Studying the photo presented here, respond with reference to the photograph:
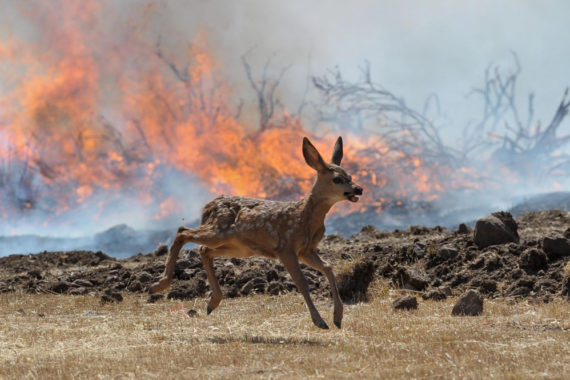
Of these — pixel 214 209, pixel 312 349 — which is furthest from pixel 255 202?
pixel 312 349

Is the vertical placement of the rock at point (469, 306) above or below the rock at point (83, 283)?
below

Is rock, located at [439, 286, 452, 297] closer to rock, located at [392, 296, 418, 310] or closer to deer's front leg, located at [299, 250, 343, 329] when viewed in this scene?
rock, located at [392, 296, 418, 310]

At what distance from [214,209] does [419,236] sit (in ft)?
41.9

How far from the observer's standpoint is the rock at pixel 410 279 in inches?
634

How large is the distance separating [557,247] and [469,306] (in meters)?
4.62

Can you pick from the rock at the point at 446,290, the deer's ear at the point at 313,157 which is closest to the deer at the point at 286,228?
the deer's ear at the point at 313,157

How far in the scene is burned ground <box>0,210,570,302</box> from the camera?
1527 centimetres

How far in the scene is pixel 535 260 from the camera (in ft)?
50.6

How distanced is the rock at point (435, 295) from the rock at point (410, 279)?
127cm

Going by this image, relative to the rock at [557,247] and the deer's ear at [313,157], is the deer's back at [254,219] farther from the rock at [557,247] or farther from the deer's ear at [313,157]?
the rock at [557,247]

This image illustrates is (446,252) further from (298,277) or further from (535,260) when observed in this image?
(298,277)

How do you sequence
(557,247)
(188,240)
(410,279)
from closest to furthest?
(188,240) → (557,247) → (410,279)

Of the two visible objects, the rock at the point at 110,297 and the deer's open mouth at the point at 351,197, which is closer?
the deer's open mouth at the point at 351,197

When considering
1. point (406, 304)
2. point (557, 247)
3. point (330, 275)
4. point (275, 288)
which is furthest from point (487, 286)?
point (330, 275)
